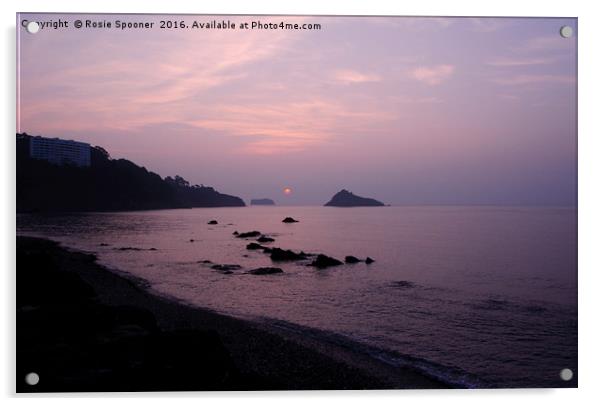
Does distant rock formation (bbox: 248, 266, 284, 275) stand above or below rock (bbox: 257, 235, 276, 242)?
below

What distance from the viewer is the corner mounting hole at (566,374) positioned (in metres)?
5.70

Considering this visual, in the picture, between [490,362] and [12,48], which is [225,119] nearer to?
[12,48]

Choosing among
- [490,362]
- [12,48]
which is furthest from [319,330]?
[12,48]

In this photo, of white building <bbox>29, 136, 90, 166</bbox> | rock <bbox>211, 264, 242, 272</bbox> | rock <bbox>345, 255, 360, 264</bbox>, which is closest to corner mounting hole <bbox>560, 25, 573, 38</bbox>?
white building <bbox>29, 136, 90, 166</bbox>

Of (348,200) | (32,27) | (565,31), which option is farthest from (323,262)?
(32,27)

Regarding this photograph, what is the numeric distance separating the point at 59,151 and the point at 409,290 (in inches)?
424

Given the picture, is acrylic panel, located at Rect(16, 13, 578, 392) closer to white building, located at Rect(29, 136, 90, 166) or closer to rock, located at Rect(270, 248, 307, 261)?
white building, located at Rect(29, 136, 90, 166)

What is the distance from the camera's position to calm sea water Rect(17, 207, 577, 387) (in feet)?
22.1

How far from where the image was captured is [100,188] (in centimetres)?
853

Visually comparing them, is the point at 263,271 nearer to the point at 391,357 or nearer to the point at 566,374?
the point at 391,357

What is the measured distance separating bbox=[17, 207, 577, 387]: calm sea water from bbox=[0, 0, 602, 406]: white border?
0.59ft

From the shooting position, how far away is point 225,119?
6.87 m

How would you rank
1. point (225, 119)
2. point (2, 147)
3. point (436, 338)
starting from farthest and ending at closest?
point (436, 338) → point (225, 119) → point (2, 147)
